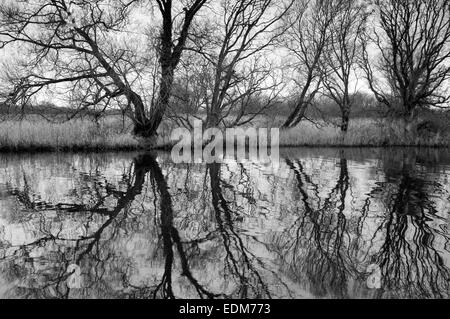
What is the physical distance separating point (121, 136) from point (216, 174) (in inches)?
259

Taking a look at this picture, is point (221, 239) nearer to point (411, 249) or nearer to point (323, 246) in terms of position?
point (323, 246)

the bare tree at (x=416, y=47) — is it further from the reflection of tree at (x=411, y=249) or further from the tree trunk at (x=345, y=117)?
the reflection of tree at (x=411, y=249)

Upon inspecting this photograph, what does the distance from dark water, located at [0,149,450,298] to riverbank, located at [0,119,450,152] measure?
19.6 ft

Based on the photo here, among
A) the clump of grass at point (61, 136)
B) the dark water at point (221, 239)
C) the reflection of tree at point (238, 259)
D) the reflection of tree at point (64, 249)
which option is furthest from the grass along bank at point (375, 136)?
the reflection of tree at point (64, 249)

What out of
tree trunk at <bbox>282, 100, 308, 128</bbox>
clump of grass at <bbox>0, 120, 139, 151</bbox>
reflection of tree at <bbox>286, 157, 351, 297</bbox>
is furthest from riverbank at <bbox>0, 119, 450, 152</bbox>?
reflection of tree at <bbox>286, 157, 351, 297</bbox>

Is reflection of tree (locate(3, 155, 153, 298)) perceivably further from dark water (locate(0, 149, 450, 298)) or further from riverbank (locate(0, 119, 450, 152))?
riverbank (locate(0, 119, 450, 152))

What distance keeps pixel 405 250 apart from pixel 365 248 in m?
0.35

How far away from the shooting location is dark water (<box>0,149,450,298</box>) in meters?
2.55

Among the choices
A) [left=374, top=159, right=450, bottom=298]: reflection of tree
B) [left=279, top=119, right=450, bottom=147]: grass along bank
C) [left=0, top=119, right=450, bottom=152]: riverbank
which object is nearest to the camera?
[left=374, top=159, right=450, bottom=298]: reflection of tree

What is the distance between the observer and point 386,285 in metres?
2.59

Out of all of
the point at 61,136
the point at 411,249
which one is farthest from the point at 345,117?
the point at 411,249

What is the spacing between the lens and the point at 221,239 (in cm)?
345
